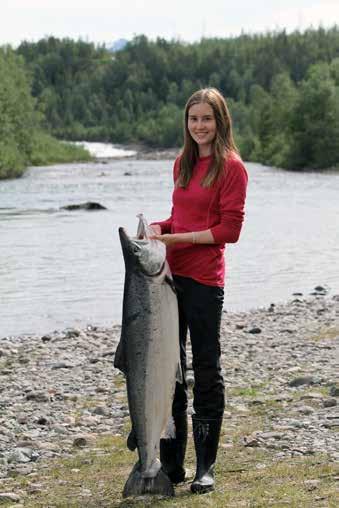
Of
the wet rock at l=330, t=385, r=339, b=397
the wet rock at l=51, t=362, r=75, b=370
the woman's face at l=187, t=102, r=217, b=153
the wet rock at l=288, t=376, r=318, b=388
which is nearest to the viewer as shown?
the woman's face at l=187, t=102, r=217, b=153

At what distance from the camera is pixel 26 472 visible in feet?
25.5

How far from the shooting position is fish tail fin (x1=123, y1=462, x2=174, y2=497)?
6.29 m

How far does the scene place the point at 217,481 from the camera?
22.4ft

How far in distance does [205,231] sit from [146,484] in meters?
1.55

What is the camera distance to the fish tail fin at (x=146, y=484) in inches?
248

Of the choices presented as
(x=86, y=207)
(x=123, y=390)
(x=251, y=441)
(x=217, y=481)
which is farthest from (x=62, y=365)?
(x=86, y=207)

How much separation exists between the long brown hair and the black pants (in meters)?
0.64

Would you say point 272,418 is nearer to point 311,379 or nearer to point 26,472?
point 311,379

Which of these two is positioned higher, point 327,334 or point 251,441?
point 251,441

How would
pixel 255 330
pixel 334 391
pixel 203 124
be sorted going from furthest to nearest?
pixel 255 330 → pixel 334 391 → pixel 203 124

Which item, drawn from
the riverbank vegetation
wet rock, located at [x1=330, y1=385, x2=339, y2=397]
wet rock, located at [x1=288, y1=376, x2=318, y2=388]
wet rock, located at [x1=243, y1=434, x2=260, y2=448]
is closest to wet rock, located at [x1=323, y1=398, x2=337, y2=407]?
wet rock, located at [x1=330, y1=385, x2=339, y2=397]

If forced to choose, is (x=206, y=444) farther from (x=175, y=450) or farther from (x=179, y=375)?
(x=179, y=375)

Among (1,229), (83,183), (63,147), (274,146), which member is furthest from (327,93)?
(1,229)

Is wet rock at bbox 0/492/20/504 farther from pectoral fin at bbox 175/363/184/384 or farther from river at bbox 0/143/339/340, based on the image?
river at bbox 0/143/339/340
